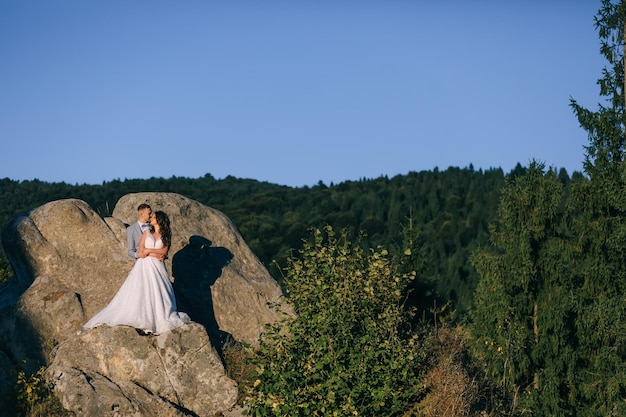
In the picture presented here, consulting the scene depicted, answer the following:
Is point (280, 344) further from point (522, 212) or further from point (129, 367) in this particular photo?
point (522, 212)

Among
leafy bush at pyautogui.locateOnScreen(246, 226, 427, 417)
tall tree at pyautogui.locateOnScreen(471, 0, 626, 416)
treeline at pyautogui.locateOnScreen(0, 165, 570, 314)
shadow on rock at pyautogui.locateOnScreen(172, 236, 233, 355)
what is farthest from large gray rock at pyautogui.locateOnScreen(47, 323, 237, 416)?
treeline at pyautogui.locateOnScreen(0, 165, 570, 314)

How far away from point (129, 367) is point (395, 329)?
15.6 ft

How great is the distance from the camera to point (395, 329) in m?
14.3

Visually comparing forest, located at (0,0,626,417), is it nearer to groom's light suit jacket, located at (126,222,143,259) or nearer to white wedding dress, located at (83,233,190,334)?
white wedding dress, located at (83,233,190,334)

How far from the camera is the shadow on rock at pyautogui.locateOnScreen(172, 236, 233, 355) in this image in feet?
57.5

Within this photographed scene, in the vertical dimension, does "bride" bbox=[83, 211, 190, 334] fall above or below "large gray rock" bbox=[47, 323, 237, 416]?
above

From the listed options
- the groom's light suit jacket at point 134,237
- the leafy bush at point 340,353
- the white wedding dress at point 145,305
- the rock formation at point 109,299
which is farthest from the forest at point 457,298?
the groom's light suit jacket at point 134,237

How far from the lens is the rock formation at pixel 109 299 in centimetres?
1482

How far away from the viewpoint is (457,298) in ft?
169

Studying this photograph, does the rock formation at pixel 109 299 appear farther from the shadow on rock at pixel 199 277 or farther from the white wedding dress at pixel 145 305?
the white wedding dress at pixel 145 305

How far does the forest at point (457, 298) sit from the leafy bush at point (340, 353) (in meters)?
0.03

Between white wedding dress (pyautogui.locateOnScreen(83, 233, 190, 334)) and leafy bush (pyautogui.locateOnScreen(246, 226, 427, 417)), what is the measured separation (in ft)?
6.33

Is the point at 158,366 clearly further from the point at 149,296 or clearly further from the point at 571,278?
the point at 571,278

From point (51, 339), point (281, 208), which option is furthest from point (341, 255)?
point (281, 208)
